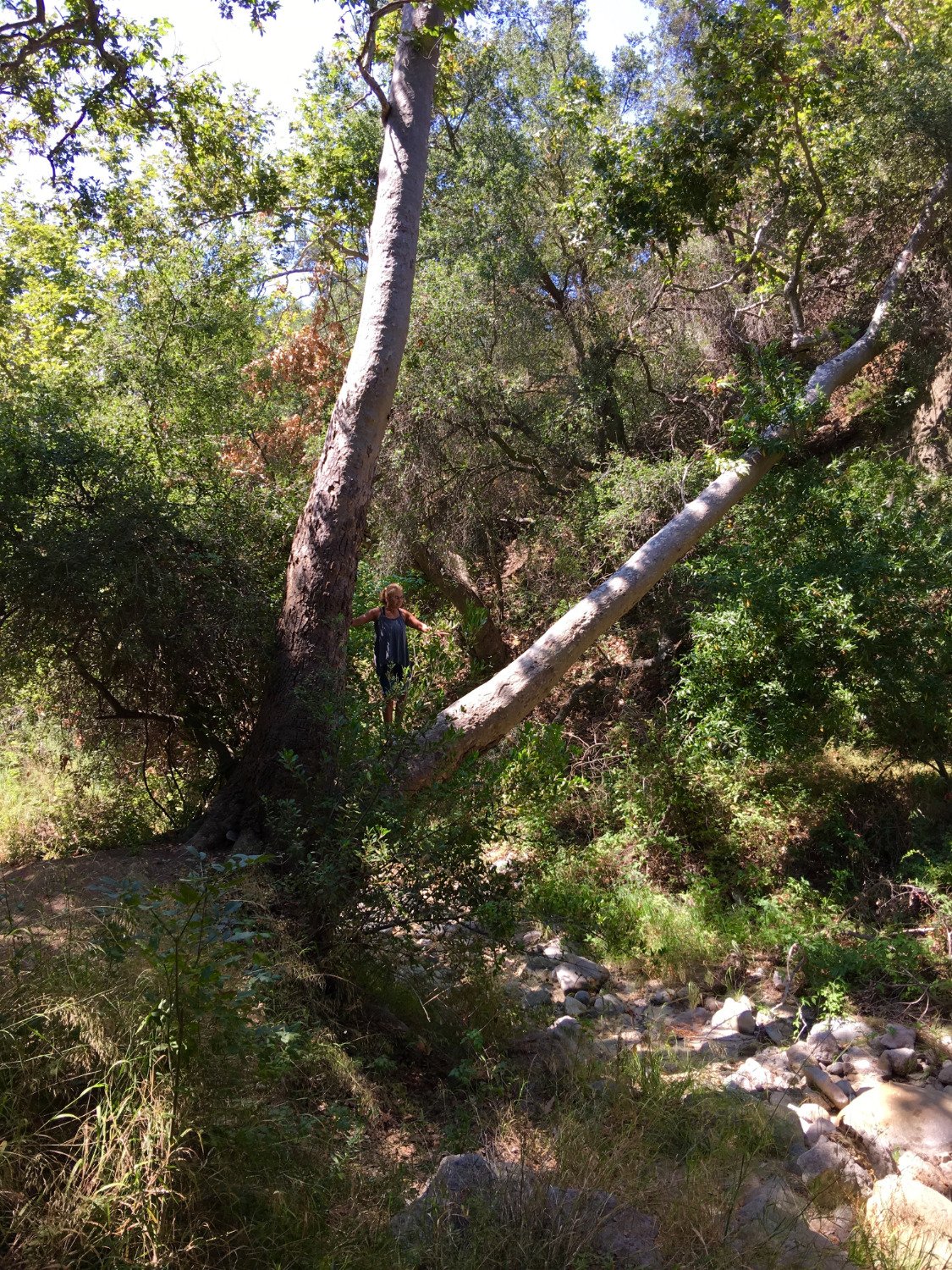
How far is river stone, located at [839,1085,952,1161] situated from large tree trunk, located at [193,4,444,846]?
3.16m

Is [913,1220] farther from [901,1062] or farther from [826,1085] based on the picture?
[901,1062]

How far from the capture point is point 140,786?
7.41m

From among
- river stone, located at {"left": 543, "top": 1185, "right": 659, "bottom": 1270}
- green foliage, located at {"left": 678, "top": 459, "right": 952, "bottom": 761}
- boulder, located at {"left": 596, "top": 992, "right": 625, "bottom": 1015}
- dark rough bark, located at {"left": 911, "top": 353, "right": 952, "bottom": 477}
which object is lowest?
boulder, located at {"left": 596, "top": 992, "right": 625, "bottom": 1015}

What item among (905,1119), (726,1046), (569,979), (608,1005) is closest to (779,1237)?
(905,1119)

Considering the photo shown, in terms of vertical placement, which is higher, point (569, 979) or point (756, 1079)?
point (569, 979)

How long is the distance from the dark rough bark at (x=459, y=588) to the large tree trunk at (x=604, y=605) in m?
2.59

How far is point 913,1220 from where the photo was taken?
327cm

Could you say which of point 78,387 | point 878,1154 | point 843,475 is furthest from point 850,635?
point 78,387

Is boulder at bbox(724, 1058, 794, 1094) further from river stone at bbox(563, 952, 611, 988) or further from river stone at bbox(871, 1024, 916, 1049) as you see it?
river stone at bbox(563, 952, 611, 988)

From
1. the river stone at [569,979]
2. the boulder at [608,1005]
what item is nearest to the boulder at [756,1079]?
the boulder at [608,1005]

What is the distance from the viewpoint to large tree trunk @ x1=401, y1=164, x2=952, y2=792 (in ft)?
20.5

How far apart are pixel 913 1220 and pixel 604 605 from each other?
4628mm

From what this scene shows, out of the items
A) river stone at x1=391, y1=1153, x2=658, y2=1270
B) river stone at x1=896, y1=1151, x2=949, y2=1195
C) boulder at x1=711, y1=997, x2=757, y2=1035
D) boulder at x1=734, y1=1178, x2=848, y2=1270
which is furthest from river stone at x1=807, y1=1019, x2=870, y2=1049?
river stone at x1=391, y1=1153, x2=658, y2=1270

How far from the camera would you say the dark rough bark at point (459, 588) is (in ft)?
33.7
